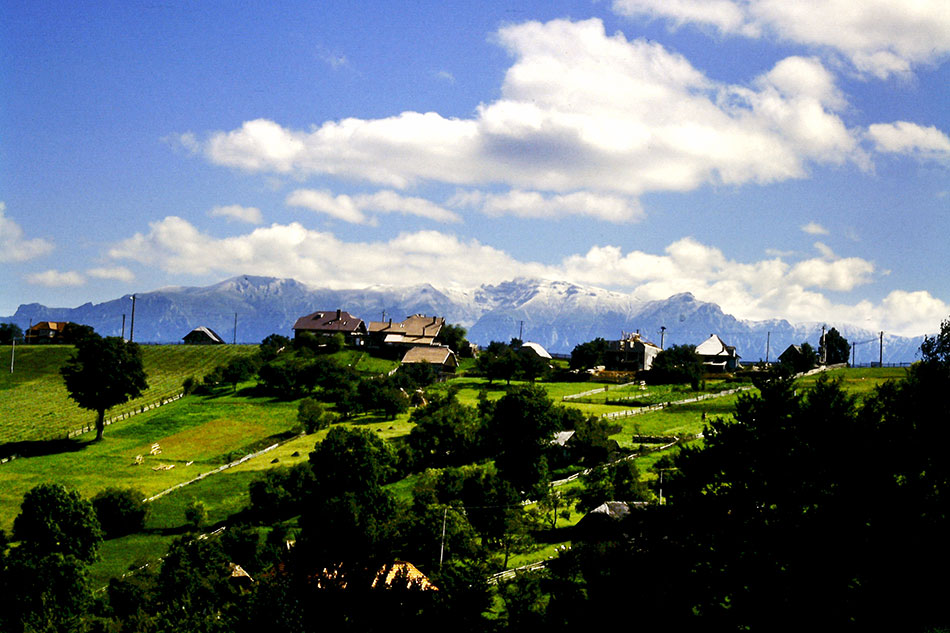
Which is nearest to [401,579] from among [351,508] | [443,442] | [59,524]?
[351,508]

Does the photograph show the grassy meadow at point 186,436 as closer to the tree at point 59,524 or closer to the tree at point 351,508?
the tree at point 59,524

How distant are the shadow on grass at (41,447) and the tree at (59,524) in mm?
33883

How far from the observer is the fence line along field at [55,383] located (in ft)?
283

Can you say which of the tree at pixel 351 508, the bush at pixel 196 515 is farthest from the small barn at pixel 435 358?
the bush at pixel 196 515

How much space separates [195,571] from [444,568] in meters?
13.4

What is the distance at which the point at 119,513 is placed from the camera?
2089 inches

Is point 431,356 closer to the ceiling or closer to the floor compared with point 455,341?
closer to the floor

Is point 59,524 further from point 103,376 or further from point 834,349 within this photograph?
point 834,349

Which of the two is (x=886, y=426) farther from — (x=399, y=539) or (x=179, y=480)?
(x=179, y=480)

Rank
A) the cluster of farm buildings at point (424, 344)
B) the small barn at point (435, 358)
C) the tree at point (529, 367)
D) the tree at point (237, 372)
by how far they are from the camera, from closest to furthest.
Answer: the tree at point (237, 372) < the tree at point (529, 367) < the small barn at point (435, 358) < the cluster of farm buildings at point (424, 344)

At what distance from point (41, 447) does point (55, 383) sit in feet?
137

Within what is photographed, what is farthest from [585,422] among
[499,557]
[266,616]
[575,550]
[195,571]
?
[266,616]

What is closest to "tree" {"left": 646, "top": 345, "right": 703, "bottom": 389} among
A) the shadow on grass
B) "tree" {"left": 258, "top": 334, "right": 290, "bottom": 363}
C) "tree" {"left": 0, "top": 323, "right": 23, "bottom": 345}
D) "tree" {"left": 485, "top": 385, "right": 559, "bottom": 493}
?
"tree" {"left": 485, "top": 385, "right": 559, "bottom": 493}

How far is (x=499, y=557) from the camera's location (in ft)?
136
